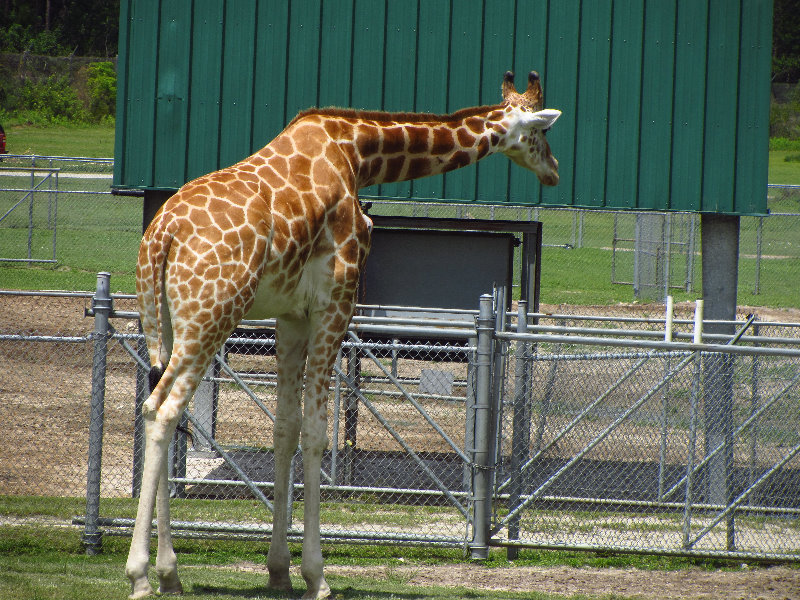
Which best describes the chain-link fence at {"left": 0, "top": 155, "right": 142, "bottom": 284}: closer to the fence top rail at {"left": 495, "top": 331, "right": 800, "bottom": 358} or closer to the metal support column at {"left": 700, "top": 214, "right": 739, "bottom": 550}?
the metal support column at {"left": 700, "top": 214, "right": 739, "bottom": 550}

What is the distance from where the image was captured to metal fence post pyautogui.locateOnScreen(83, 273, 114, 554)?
706 centimetres

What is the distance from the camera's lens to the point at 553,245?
24.7 metres

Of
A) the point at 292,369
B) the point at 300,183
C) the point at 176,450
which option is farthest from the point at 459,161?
the point at 176,450

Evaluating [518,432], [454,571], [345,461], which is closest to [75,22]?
[345,461]

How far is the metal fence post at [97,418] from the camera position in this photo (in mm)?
7059

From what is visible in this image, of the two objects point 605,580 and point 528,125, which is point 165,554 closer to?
point 605,580

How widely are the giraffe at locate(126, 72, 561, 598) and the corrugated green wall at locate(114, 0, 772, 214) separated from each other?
220 centimetres

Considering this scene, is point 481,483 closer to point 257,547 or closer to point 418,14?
point 257,547

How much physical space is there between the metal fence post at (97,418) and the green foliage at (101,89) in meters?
35.2

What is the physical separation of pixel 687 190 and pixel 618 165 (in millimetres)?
670

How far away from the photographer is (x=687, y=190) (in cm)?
918

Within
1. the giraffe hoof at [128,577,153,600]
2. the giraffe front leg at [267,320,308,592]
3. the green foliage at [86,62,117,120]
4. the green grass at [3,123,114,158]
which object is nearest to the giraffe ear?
the giraffe front leg at [267,320,308,592]

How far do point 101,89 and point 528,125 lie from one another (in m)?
36.2

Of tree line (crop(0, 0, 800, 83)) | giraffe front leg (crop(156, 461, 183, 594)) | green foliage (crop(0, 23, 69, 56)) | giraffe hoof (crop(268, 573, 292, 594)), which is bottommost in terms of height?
giraffe hoof (crop(268, 573, 292, 594))
